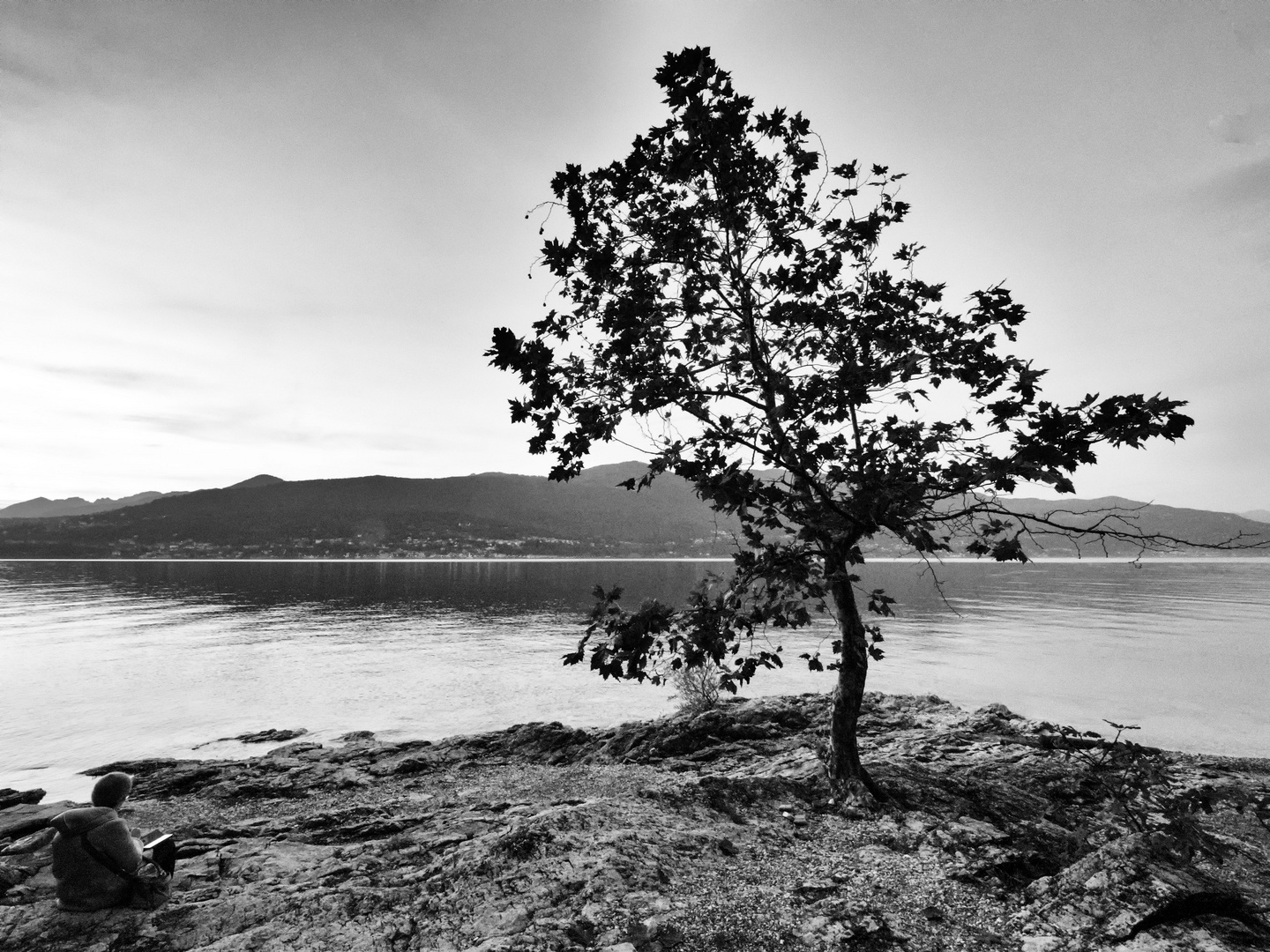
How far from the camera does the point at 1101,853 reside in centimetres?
743

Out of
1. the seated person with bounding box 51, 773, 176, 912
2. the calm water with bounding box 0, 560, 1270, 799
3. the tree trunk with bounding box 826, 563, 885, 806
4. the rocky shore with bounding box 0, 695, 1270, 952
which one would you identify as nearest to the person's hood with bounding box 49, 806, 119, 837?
the seated person with bounding box 51, 773, 176, 912

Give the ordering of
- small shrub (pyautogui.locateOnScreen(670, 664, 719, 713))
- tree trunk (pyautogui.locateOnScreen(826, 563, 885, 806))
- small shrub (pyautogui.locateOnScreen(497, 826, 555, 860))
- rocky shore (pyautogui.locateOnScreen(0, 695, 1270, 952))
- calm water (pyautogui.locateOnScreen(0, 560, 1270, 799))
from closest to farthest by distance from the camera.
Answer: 1. rocky shore (pyautogui.locateOnScreen(0, 695, 1270, 952))
2. small shrub (pyautogui.locateOnScreen(497, 826, 555, 860))
3. tree trunk (pyautogui.locateOnScreen(826, 563, 885, 806))
4. small shrub (pyautogui.locateOnScreen(670, 664, 719, 713))
5. calm water (pyautogui.locateOnScreen(0, 560, 1270, 799))

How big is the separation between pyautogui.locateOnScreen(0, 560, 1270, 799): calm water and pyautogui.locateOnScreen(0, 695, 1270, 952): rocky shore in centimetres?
1204

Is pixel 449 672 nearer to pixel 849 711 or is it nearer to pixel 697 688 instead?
pixel 697 688

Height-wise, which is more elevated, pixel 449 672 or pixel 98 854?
pixel 98 854

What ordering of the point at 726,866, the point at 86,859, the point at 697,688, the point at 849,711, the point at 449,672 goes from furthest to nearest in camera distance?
the point at 449,672, the point at 697,688, the point at 849,711, the point at 726,866, the point at 86,859

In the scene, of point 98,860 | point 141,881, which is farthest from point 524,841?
point 98,860

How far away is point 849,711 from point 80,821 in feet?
37.3

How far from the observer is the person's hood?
25.5ft

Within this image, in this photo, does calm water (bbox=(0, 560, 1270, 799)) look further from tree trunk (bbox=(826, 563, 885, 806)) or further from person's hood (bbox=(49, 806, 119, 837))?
person's hood (bbox=(49, 806, 119, 837))

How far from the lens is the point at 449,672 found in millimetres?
38094

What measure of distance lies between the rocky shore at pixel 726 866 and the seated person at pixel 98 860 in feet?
0.74

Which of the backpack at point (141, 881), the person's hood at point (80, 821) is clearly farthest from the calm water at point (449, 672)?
the person's hood at point (80, 821)

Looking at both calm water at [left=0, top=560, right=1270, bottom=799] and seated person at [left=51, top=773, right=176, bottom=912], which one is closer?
seated person at [left=51, top=773, right=176, bottom=912]
